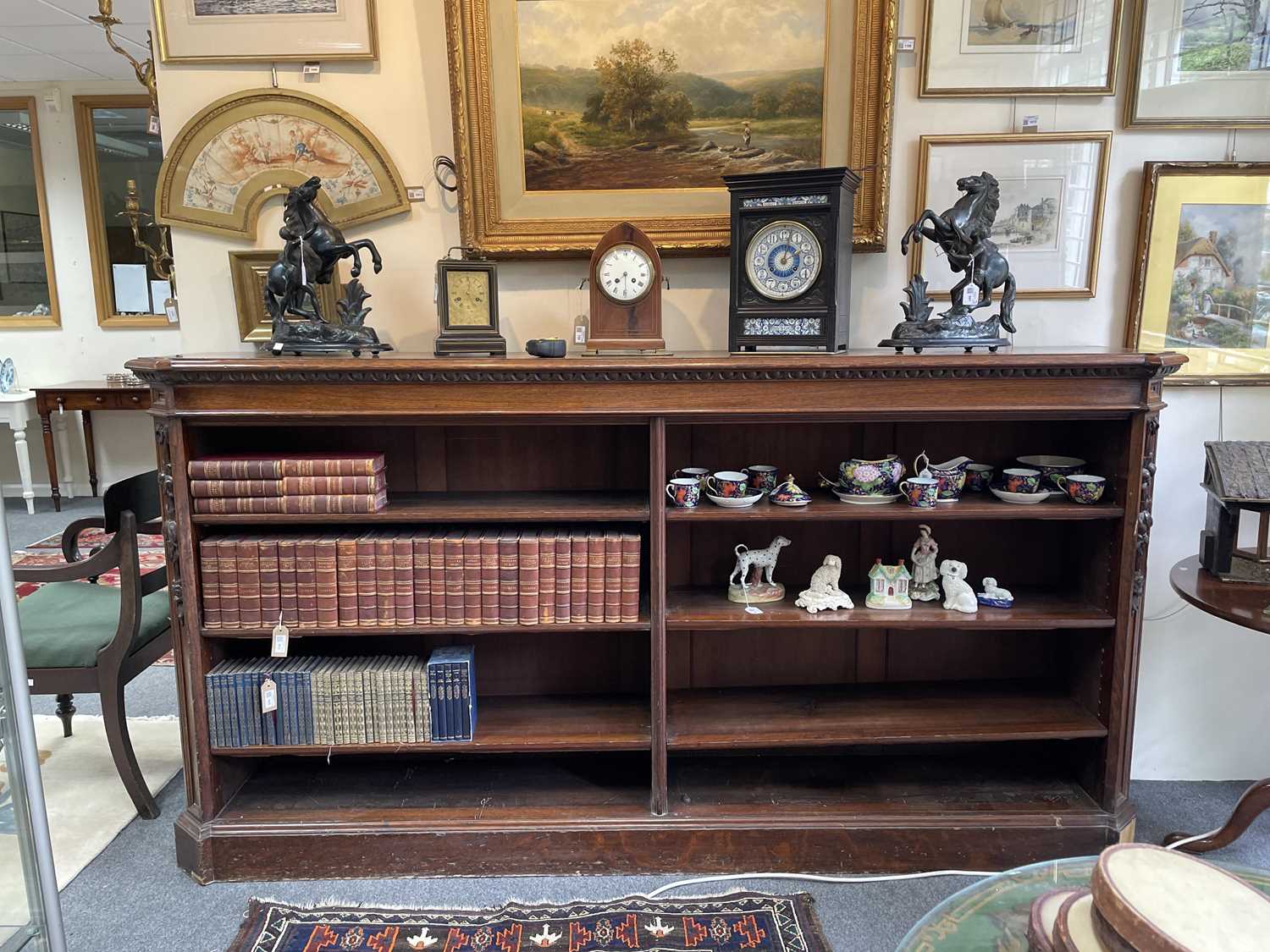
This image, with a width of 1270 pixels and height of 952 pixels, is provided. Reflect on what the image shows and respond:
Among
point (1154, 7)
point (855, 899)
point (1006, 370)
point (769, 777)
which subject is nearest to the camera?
point (1006, 370)

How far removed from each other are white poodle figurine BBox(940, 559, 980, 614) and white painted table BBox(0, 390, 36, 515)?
5.31 m

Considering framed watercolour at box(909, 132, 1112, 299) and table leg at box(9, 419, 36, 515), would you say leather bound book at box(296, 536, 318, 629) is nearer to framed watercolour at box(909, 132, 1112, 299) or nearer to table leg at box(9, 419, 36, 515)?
framed watercolour at box(909, 132, 1112, 299)

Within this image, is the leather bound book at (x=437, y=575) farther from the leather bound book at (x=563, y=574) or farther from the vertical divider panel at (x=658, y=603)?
the vertical divider panel at (x=658, y=603)

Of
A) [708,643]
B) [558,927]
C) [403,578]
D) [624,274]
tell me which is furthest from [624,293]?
[558,927]

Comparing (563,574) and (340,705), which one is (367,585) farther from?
(563,574)

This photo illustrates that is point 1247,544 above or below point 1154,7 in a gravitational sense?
below

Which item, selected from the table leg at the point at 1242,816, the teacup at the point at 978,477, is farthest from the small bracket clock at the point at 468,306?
the table leg at the point at 1242,816

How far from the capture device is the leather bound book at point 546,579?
6.36 feet

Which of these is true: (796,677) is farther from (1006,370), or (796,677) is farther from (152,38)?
(152,38)

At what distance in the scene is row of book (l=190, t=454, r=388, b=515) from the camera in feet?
6.13

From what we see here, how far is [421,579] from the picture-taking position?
76.6 inches

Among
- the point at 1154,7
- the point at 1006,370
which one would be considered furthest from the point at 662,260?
the point at 1154,7

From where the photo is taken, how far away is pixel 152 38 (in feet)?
6.90

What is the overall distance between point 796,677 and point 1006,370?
0.99 meters
